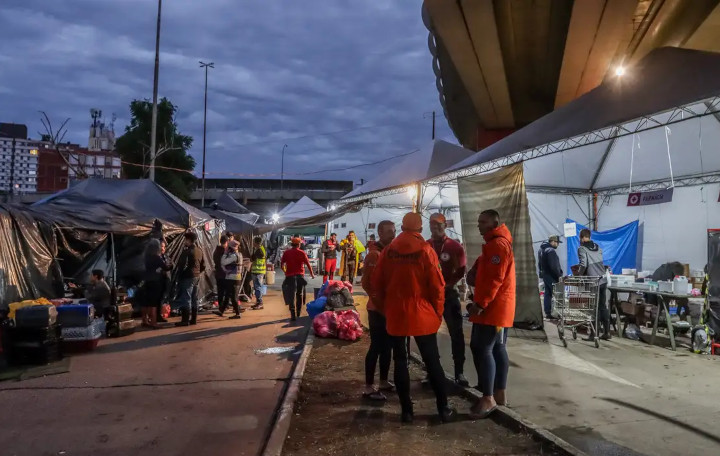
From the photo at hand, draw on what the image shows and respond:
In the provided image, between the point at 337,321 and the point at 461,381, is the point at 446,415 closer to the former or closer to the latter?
the point at 461,381

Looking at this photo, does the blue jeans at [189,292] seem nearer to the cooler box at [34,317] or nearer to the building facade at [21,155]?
the cooler box at [34,317]

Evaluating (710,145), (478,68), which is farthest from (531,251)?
(478,68)

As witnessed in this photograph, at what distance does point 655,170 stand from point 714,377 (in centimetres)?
909

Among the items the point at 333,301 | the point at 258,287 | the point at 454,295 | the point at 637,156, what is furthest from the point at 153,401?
the point at 637,156

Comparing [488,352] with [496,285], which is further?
[488,352]

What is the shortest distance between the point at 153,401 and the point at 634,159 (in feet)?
43.8

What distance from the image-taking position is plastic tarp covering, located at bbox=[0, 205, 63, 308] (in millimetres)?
7973

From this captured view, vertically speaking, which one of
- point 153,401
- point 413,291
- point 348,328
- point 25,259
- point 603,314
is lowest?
point 153,401

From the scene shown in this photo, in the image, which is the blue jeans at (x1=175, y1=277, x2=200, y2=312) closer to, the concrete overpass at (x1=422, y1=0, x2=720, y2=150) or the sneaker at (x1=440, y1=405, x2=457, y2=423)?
the sneaker at (x1=440, y1=405, x2=457, y2=423)

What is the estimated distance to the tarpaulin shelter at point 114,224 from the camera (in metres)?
9.95

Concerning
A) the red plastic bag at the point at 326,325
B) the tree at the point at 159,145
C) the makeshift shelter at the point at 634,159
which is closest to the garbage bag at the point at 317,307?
the red plastic bag at the point at 326,325

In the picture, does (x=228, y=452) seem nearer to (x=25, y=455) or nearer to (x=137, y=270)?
(x=25, y=455)

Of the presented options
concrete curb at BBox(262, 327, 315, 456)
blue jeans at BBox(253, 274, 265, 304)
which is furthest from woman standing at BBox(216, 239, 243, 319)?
concrete curb at BBox(262, 327, 315, 456)

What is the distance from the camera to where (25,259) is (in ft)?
27.7
